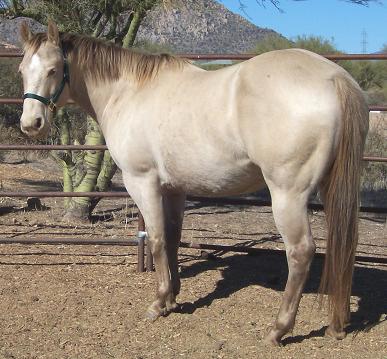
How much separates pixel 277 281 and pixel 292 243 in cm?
155

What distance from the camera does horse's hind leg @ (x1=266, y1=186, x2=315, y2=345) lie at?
11.4ft

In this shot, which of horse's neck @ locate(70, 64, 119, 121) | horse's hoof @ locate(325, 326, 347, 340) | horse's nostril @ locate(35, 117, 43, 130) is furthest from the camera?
horse's neck @ locate(70, 64, 119, 121)

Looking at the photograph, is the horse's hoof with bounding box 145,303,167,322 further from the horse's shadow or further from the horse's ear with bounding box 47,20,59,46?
the horse's ear with bounding box 47,20,59,46

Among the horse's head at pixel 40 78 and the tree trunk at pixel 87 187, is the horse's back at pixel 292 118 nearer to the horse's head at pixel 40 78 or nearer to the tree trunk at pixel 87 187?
the horse's head at pixel 40 78

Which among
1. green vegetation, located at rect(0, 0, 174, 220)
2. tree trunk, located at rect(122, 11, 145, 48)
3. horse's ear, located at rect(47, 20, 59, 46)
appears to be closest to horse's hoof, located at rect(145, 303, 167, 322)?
horse's ear, located at rect(47, 20, 59, 46)

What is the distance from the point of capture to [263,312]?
4.38 meters

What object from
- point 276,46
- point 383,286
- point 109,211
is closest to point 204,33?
point 276,46

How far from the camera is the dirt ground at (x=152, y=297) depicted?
12.4ft

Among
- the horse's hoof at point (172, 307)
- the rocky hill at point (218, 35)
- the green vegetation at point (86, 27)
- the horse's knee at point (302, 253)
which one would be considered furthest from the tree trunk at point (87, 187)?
the rocky hill at point (218, 35)

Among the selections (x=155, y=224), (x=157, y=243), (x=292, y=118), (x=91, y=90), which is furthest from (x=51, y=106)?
(x=292, y=118)

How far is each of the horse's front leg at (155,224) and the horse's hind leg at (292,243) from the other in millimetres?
862

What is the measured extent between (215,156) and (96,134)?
361 centimetres

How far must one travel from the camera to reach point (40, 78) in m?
4.14

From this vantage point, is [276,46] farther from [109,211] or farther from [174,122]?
[174,122]
